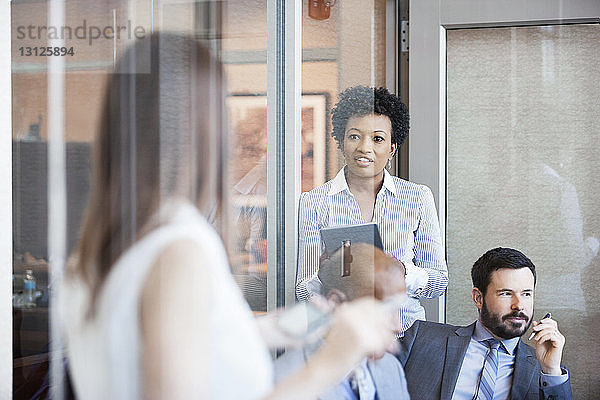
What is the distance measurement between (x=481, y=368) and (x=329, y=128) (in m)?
0.63

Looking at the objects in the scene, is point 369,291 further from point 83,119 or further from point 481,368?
point 83,119

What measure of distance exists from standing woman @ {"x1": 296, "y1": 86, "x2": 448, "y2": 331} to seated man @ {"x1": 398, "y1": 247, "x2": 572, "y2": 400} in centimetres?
8

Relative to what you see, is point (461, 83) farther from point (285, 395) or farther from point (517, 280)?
point (285, 395)

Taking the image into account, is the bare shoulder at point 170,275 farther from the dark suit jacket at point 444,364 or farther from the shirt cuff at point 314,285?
the dark suit jacket at point 444,364

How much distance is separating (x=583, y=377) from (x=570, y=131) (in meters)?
0.56

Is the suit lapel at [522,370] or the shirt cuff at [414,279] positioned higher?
the shirt cuff at [414,279]

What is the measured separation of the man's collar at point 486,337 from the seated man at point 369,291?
0.22 m

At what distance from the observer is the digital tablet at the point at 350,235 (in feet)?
4.02

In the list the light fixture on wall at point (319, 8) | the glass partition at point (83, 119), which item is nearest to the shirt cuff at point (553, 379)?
the glass partition at point (83, 119)

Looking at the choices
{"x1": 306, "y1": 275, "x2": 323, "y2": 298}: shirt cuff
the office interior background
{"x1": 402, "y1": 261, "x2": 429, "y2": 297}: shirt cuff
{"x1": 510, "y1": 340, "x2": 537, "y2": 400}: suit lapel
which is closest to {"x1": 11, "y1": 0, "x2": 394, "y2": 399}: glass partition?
the office interior background

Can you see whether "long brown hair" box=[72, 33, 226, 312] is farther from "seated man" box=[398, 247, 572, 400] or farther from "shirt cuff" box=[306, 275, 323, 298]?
"seated man" box=[398, 247, 572, 400]

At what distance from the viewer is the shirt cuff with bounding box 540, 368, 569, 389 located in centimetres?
144

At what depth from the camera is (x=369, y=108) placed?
1316 mm

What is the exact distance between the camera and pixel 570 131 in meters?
1.48
